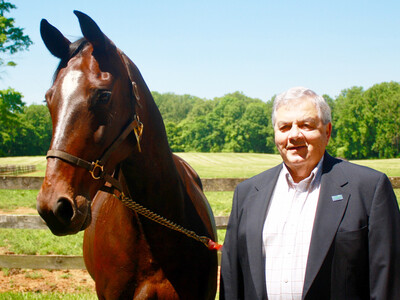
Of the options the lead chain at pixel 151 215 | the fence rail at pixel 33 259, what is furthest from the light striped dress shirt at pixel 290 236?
the fence rail at pixel 33 259

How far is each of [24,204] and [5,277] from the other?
777cm

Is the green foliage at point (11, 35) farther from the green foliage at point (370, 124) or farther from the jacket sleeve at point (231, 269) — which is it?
the green foliage at point (370, 124)

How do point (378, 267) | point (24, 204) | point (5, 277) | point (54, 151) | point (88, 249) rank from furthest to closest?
point (24, 204), point (5, 277), point (88, 249), point (54, 151), point (378, 267)

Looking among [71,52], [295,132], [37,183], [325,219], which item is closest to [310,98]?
[295,132]

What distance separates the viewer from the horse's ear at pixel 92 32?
216 cm

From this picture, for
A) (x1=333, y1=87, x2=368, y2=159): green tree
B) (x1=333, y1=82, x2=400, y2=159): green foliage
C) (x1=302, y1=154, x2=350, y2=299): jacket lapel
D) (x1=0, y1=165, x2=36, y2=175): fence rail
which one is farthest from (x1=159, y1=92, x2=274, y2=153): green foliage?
(x1=302, y1=154, x2=350, y2=299): jacket lapel

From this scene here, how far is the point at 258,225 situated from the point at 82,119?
118 centimetres

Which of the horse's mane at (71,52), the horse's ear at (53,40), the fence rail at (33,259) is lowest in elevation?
the fence rail at (33,259)

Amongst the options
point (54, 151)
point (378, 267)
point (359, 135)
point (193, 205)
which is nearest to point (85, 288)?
point (193, 205)

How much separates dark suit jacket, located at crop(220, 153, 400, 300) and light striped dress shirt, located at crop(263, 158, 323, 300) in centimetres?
5

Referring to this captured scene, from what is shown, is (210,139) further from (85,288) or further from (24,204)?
(85,288)

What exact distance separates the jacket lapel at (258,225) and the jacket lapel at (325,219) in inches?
10.5

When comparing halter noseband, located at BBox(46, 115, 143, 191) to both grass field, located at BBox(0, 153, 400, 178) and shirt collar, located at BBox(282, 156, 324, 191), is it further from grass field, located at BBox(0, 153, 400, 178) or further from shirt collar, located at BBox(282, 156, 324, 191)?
grass field, located at BBox(0, 153, 400, 178)

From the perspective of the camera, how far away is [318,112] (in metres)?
1.97
